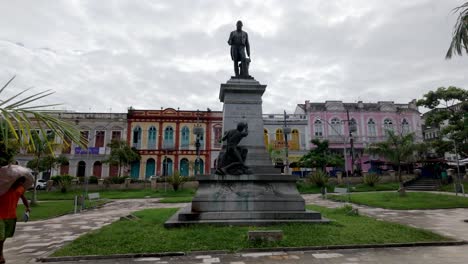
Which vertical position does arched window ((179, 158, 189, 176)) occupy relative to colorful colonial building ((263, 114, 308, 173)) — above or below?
below

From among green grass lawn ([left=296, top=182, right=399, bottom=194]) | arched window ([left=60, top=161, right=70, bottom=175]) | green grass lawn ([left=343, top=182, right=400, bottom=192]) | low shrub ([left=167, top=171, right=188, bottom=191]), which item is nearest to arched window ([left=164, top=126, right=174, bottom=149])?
low shrub ([left=167, top=171, right=188, bottom=191])

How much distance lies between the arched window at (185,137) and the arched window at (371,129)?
2480cm

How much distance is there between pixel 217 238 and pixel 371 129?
125ft

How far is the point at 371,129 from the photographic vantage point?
1531 inches

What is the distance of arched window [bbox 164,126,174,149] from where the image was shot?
3884 centimetres

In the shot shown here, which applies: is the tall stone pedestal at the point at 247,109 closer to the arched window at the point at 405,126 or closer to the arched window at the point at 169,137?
the arched window at the point at 169,137

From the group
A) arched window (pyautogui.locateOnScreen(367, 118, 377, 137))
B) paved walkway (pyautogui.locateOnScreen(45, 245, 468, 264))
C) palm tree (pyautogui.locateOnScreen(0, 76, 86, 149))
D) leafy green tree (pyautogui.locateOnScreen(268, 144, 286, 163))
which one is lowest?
paved walkway (pyautogui.locateOnScreen(45, 245, 468, 264))

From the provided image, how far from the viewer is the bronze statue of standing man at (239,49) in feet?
35.4

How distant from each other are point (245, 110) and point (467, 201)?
1387 cm

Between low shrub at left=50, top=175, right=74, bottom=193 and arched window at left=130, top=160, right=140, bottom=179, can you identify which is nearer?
low shrub at left=50, top=175, right=74, bottom=193

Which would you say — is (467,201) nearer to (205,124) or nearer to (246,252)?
(246,252)

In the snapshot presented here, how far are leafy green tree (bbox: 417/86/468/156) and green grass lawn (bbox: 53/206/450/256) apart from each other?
72.4 ft

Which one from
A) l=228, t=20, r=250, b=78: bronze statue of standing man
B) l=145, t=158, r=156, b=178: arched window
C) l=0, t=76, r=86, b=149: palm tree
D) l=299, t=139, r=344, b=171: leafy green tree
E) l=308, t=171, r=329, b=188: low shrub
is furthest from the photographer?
l=145, t=158, r=156, b=178: arched window

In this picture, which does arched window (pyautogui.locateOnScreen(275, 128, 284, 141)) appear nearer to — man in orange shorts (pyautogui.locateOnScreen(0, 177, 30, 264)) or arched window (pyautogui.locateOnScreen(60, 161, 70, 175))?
arched window (pyautogui.locateOnScreen(60, 161, 70, 175))
